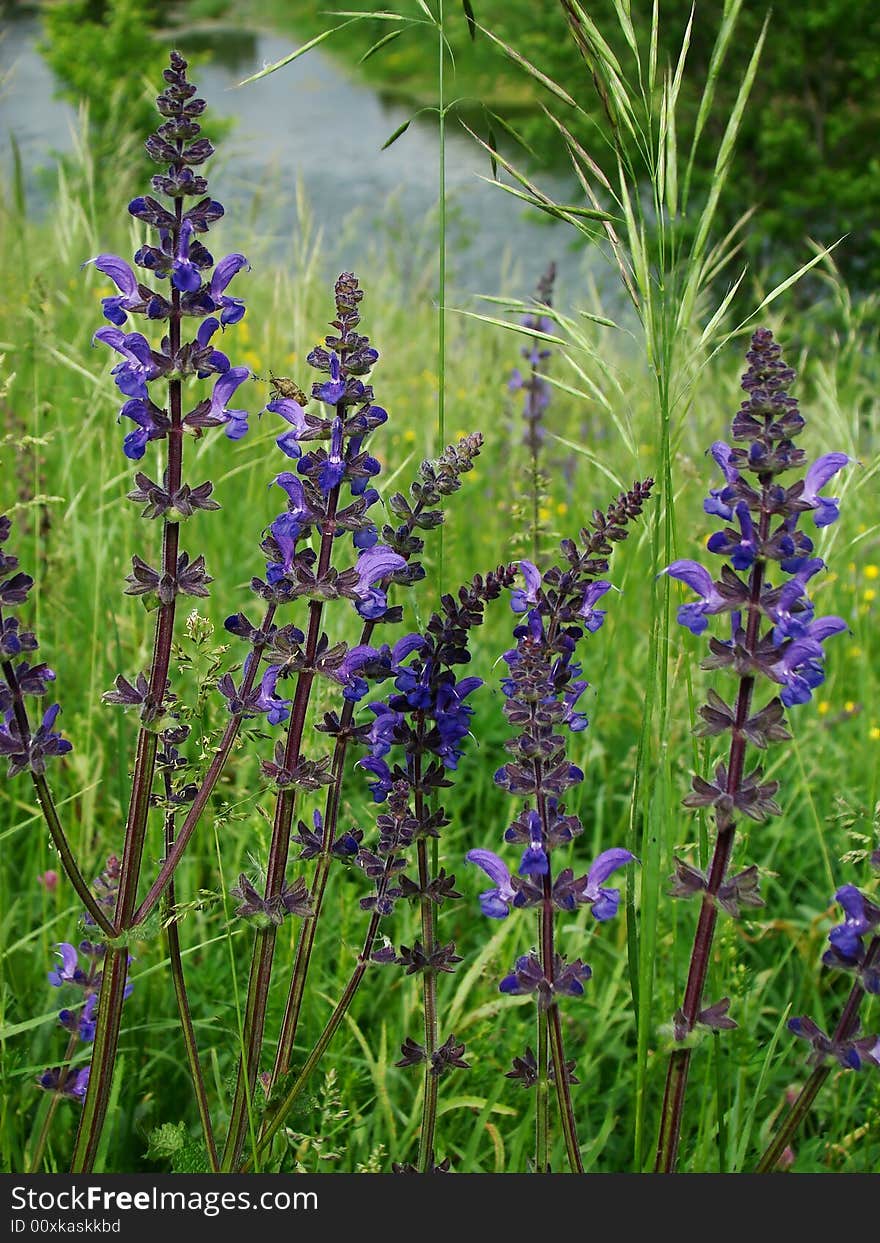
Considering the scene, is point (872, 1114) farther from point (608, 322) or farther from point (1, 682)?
point (1, 682)

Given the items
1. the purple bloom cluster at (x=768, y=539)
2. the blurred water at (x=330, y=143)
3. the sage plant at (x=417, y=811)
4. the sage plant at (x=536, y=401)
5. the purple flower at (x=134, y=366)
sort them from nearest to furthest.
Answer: the purple bloom cluster at (x=768, y=539), the purple flower at (x=134, y=366), the sage plant at (x=417, y=811), the sage plant at (x=536, y=401), the blurred water at (x=330, y=143)

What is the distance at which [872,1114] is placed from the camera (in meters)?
1.78

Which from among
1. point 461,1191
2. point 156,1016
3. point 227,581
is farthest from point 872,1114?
point 227,581

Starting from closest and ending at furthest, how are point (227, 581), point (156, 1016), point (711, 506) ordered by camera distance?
point (711, 506), point (156, 1016), point (227, 581)

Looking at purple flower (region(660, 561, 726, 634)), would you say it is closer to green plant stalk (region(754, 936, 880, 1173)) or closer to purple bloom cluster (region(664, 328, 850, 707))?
purple bloom cluster (region(664, 328, 850, 707))

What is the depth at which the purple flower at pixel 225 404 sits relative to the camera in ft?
4.63

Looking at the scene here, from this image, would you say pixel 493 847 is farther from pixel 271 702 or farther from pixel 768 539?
pixel 768 539

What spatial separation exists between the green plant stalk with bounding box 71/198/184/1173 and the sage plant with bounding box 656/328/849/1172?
24.3 inches

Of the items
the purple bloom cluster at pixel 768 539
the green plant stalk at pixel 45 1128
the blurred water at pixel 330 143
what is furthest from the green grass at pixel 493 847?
the blurred water at pixel 330 143

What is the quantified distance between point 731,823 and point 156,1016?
1.31m

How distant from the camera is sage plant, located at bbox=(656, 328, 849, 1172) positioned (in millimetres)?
1274

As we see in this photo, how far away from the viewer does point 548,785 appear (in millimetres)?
1353

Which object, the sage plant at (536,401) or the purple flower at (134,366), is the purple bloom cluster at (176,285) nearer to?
the purple flower at (134,366)

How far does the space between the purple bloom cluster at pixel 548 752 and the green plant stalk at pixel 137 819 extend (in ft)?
1.42
